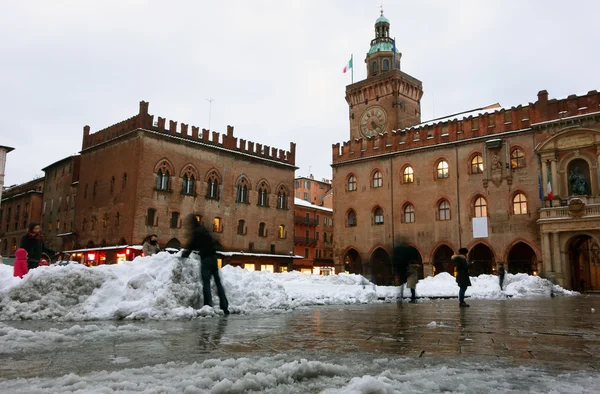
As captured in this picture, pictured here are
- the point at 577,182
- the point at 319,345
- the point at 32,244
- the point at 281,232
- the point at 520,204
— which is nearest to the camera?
the point at 319,345

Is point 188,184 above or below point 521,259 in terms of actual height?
above

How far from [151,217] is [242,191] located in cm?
892

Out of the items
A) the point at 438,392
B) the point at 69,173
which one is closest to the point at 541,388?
the point at 438,392

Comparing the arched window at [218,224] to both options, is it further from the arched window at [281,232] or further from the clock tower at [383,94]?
the clock tower at [383,94]

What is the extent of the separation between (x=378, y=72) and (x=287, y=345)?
46903 mm

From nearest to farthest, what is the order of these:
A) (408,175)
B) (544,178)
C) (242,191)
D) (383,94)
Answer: (544,178)
(408,175)
(242,191)
(383,94)

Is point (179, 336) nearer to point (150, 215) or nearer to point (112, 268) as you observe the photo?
point (112, 268)

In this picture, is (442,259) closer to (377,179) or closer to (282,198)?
(377,179)

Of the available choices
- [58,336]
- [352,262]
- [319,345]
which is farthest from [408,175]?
[58,336]

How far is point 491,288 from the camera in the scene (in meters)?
22.7

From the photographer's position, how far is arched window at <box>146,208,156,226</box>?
111 feet

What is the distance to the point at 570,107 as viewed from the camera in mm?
31016

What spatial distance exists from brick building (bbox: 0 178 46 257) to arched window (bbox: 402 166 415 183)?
37.6 meters

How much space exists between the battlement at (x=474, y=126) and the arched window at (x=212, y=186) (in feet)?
35.5
